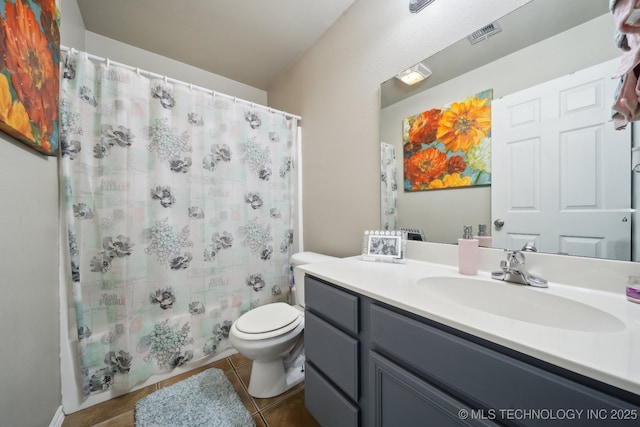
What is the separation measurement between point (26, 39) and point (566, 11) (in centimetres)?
186

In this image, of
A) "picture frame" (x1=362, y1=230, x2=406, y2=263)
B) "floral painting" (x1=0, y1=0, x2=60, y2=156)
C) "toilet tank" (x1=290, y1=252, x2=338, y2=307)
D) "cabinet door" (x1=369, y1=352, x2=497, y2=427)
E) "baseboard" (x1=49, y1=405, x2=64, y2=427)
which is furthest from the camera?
"toilet tank" (x1=290, y1=252, x2=338, y2=307)

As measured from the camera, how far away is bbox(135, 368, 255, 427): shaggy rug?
1.12 m

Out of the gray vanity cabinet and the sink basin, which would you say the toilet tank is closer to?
the gray vanity cabinet

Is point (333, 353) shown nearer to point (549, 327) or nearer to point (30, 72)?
point (549, 327)

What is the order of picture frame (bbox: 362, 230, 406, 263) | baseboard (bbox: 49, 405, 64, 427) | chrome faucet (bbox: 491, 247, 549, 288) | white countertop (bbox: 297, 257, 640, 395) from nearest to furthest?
white countertop (bbox: 297, 257, 640, 395)
chrome faucet (bbox: 491, 247, 549, 288)
baseboard (bbox: 49, 405, 64, 427)
picture frame (bbox: 362, 230, 406, 263)

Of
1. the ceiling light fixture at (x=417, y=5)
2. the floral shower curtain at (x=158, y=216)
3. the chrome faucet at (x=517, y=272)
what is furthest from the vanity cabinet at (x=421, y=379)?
the ceiling light fixture at (x=417, y=5)

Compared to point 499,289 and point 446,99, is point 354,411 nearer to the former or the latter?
point 499,289

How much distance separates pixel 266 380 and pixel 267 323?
1.09ft

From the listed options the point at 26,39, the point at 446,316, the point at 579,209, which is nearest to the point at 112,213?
the point at 26,39

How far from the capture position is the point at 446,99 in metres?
1.09

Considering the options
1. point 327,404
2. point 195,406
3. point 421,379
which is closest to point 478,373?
point 421,379

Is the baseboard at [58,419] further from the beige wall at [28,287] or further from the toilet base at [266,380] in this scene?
the toilet base at [266,380]

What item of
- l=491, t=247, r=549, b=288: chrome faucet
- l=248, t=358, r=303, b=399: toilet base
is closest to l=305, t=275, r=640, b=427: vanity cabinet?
l=248, t=358, r=303, b=399: toilet base

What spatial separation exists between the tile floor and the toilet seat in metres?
0.40
